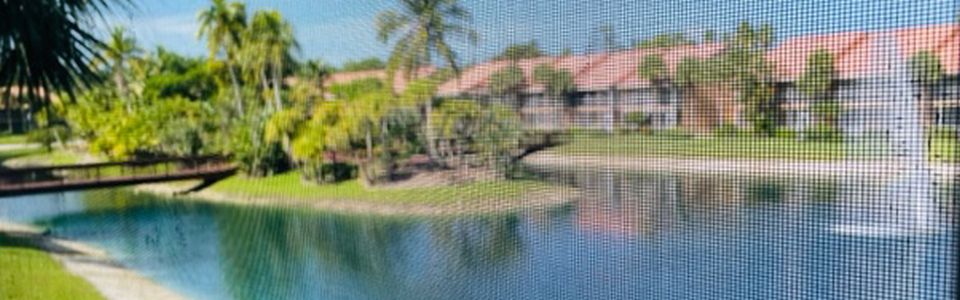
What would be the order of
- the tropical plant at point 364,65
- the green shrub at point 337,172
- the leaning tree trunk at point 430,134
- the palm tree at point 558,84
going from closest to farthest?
1. the palm tree at point 558,84
2. the leaning tree trunk at point 430,134
3. the tropical plant at point 364,65
4. the green shrub at point 337,172

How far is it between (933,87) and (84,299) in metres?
2.65

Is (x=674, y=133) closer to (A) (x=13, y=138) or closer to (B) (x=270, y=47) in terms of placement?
(B) (x=270, y=47)

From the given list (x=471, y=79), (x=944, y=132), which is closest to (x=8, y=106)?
(x=471, y=79)

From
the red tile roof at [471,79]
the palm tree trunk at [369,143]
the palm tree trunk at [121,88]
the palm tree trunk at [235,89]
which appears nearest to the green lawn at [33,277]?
the palm tree trunk at [121,88]

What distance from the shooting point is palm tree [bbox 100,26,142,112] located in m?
2.39

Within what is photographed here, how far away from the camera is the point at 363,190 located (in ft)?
5.30

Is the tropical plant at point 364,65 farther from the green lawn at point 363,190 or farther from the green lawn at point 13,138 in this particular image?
the green lawn at point 13,138

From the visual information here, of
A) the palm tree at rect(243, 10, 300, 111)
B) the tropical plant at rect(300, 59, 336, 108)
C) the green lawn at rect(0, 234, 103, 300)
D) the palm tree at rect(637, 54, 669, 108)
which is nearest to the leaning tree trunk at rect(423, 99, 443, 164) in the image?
the tropical plant at rect(300, 59, 336, 108)

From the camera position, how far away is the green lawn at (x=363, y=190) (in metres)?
1.22

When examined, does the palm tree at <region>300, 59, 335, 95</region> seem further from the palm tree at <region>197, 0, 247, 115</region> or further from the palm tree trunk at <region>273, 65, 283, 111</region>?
the palm tree at <region>197, 0, 247, 115</region>

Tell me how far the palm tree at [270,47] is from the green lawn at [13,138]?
1045mm

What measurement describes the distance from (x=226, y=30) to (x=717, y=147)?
5.21 feet

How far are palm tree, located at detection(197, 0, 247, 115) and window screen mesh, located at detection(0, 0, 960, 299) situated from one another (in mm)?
11

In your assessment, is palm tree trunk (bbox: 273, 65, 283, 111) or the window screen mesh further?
palm tree trunk (bbox: 273, 65, 283, 111)
